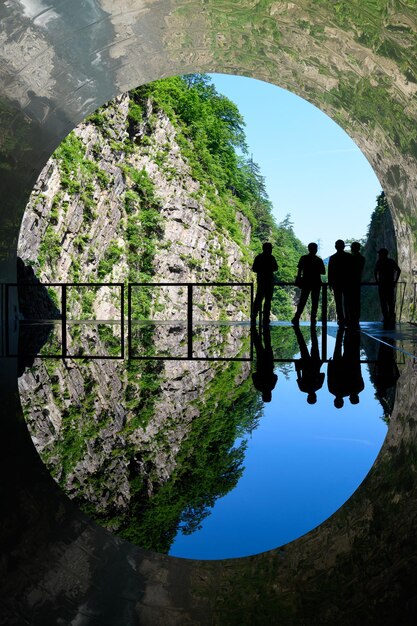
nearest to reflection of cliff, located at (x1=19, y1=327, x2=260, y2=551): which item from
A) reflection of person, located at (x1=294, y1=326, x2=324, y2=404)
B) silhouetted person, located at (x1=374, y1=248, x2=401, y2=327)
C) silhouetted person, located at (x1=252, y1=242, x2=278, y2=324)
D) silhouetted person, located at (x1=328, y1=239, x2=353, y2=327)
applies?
reflection of person, located at (x1=294, y1=326, x2=324, y2=404)

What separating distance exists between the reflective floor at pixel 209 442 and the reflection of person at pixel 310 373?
0.07ft

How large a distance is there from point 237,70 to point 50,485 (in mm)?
13041

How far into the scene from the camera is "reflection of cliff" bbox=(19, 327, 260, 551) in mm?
2852

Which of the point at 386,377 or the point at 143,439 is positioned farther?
the point at 386,377

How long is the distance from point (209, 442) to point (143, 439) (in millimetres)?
403

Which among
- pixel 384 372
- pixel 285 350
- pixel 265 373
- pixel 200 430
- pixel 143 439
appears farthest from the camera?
pixel 285 350

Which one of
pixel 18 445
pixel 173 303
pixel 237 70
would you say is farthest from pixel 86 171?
pixel 18 445

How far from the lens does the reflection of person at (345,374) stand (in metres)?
6.04

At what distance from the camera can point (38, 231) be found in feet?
80.0

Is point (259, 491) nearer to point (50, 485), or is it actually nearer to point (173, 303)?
point (50, 485)

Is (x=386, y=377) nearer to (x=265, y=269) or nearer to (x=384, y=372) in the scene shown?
(x=384, y=372)

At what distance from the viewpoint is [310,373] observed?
7664 mm

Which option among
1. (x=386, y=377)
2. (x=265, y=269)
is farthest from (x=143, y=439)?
(x=265, y=269)

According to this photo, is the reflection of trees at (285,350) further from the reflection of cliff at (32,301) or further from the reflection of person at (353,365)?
the reflection of cliff at (32,301)
